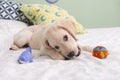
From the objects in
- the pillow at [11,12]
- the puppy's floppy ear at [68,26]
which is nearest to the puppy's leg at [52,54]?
the puppy's floppy ear at [68,26]

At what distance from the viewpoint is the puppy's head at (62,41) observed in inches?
36.5

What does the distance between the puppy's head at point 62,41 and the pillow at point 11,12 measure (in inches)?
37.1

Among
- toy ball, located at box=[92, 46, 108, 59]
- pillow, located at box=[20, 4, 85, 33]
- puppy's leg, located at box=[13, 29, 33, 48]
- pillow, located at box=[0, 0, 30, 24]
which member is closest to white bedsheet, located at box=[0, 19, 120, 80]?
toy ball, located at box=[92, 46, 108, 59]

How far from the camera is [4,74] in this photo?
0.77 metres

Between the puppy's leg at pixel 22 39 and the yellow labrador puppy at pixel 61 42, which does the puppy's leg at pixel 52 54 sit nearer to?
the yellow labrador puppy at pixel 61 42

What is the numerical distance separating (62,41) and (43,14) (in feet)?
2.65

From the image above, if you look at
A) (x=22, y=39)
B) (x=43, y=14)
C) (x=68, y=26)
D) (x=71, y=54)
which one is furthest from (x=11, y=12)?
(x=71, y=54)

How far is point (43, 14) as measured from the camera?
1.70 meters

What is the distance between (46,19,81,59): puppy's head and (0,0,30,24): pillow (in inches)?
37.1

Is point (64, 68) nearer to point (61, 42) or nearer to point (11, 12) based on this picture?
point (61, 42)

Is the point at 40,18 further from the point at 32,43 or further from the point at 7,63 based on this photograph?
the point at 7,63

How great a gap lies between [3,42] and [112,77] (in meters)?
0.78

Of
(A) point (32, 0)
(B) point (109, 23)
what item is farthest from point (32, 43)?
(B) point (109, 23)

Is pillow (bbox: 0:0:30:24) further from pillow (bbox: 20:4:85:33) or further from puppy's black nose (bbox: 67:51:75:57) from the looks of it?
puppy's black nose (bbox: 67:51:75:57)
